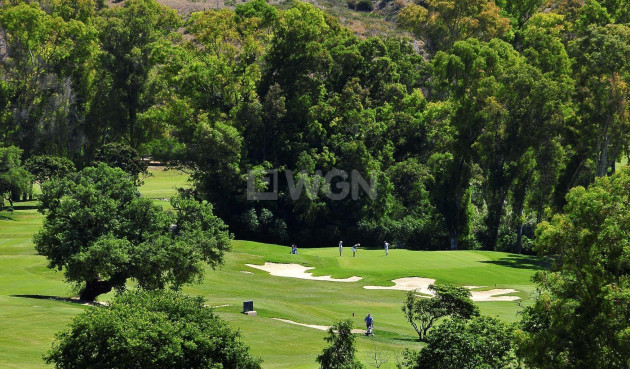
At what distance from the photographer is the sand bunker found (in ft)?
177

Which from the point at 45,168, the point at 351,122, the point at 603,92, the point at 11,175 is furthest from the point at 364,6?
the point at 11,175

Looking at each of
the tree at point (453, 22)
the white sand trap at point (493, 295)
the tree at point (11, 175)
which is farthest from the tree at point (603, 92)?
the tree at point (11, 175)

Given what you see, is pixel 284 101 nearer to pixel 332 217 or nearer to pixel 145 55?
pixel 332 217

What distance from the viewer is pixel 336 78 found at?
90875 millimetres

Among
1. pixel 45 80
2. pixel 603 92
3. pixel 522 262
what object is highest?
pixel 45 80

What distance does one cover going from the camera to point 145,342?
80.9ft

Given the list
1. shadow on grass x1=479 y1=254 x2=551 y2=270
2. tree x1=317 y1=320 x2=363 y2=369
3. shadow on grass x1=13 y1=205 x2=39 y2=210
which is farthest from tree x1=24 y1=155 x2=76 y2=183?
tree x1=317 y1=320 x2=363 y2=369

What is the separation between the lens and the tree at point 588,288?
923 inches

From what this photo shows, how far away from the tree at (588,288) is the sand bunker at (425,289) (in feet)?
89.9

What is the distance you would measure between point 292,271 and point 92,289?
20127mm

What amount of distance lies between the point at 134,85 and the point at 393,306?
197 feet

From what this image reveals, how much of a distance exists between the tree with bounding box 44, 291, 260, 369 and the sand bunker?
28.3 m

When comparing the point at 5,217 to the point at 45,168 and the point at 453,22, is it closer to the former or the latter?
the point at 45,168

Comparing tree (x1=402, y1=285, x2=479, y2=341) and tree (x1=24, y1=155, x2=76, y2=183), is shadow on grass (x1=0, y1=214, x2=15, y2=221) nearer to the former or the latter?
tree (x1=24, y1=155, x2=76, y2=183)
